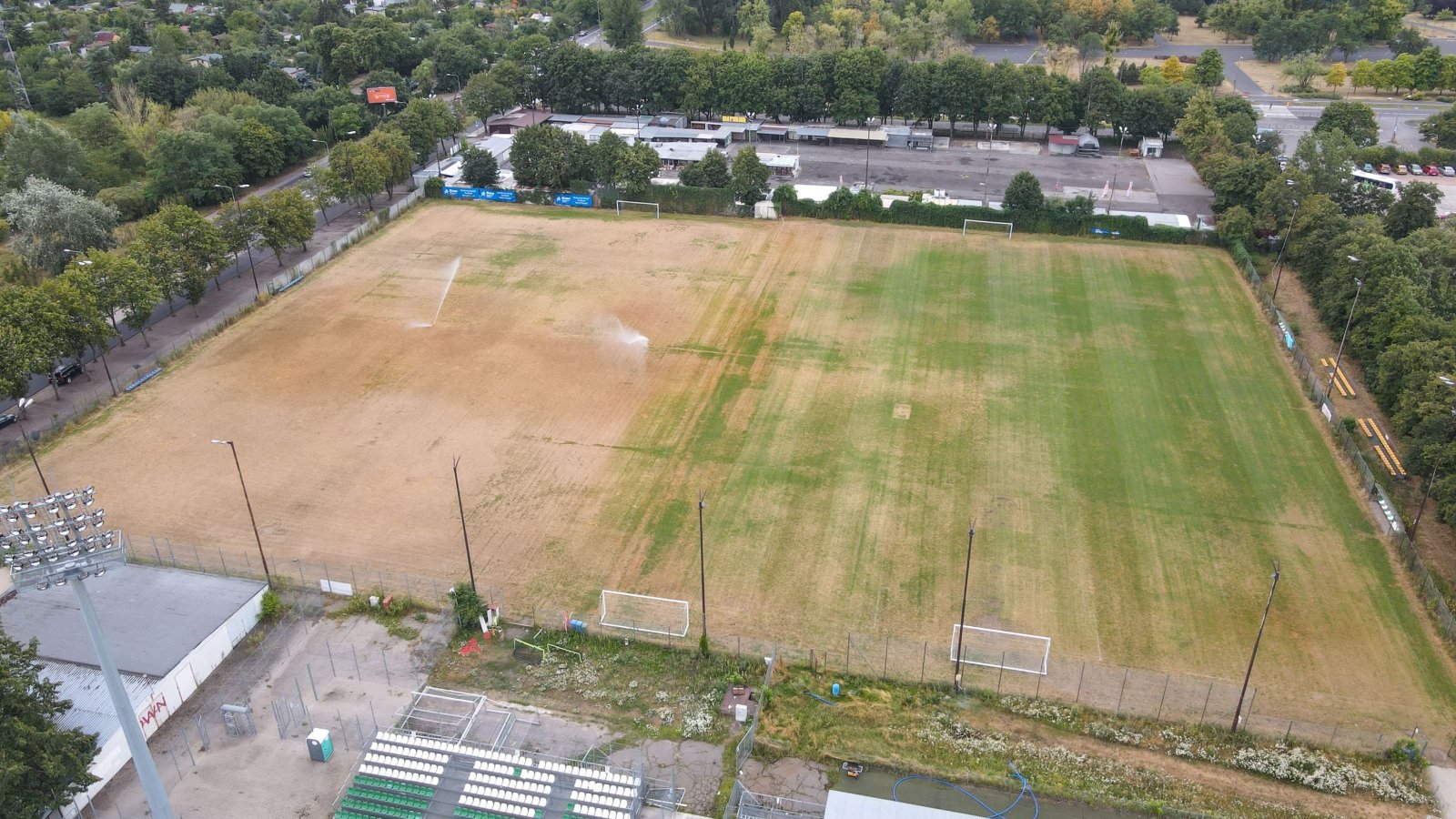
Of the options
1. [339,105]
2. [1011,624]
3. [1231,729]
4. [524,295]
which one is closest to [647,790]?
[1011,624]

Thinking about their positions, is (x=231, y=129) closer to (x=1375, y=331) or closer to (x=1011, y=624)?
(x=1011, y=624)

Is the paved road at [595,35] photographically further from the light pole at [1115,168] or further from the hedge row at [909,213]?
the light pole at [1115,168]

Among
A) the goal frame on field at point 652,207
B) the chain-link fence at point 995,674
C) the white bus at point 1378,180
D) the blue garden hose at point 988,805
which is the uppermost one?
the white bus at point 1378,180

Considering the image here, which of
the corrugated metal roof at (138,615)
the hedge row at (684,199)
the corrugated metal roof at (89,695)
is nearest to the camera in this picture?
the corrugated metal roof at (89,695)

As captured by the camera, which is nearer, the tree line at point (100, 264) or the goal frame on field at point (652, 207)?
the tree line at point (100, 264)

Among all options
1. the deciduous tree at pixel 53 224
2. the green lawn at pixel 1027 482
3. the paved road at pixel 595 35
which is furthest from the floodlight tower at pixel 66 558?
the paved road at pixel 595 35

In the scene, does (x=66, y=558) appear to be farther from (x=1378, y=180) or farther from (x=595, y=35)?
(x=595, y=35)
